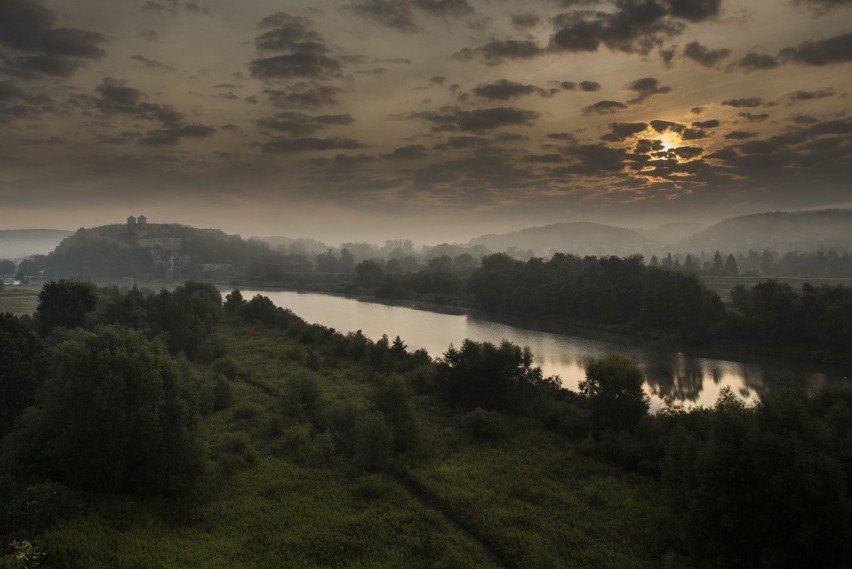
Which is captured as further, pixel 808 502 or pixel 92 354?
pixel 92 354

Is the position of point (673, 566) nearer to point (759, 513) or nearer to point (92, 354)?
point (759, 513)

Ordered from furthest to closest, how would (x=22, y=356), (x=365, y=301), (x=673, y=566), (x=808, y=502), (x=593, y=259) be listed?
1. (x=365, y=301)
2. (x=593, y=259)
3. (x=22, y=356)
4. (x=673, y=566)
5. (x=808, y=502)

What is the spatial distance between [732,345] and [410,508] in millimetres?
59869

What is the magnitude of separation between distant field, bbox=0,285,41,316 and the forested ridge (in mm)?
→ 69547

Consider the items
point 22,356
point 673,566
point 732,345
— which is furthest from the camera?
point 732,345

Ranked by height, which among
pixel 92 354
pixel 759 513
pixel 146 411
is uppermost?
pixel 92 354

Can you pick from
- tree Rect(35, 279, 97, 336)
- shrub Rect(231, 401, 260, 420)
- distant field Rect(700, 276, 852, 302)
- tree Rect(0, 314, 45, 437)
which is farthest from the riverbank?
distant field Rect(700, 276, 852, 302)

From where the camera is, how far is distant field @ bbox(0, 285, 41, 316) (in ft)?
293

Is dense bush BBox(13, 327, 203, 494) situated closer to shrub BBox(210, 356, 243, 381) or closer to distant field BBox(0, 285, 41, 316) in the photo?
shrub BBox(210, 356, 243, 381)

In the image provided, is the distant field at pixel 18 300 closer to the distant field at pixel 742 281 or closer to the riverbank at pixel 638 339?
the riverbank at pixel 638 339

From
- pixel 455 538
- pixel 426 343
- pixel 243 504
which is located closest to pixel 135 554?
pixel 243 504

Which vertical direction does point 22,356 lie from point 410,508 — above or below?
above

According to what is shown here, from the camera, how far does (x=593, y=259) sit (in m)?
107

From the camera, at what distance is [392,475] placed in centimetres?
2702
